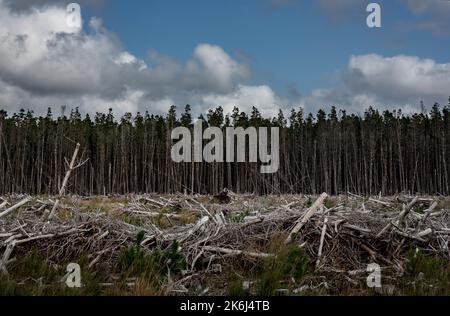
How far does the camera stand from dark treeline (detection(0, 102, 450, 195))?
5500cm

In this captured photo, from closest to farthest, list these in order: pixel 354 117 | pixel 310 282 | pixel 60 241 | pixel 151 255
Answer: pixel 310 282
pixel 151 255
pixel 60 241
pixel 354 117

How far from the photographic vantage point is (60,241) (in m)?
6.06

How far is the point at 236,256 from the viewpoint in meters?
5.75

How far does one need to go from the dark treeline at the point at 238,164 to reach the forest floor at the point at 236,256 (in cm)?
4572

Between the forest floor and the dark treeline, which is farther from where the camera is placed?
the dark treeline

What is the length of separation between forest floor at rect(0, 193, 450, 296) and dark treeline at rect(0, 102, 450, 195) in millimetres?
45723

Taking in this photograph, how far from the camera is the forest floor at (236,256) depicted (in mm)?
5008

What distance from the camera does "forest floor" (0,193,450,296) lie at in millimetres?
5008

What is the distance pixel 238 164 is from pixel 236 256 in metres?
53.7

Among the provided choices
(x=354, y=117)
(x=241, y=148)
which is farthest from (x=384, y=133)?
(x=241, y=148)

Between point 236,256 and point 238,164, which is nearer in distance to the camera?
point 236,256
